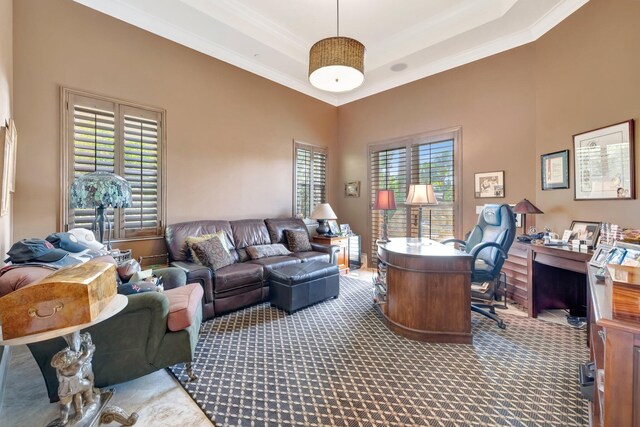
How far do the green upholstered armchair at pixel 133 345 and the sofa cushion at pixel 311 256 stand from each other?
7.21 ft

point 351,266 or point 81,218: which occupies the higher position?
point 81,218

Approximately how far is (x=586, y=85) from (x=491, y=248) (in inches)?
79.4

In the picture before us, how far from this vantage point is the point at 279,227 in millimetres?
4637

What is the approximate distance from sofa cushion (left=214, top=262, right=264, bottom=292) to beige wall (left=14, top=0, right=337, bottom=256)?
108cm

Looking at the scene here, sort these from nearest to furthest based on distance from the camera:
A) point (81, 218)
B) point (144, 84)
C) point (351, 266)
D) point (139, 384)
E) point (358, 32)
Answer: point (139, 384) < point (81, 218) < point (144, 84) < point (358, 32) < point (351, 266)

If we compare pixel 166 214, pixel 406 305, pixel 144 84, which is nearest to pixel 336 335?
pixel 406 305

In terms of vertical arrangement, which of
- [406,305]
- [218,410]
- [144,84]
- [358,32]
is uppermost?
[358,32]

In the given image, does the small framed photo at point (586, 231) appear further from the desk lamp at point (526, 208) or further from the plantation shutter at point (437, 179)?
the plantation shutter at point (437, 179)

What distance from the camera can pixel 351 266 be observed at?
5.55m

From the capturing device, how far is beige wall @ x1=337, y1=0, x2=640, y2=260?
8.73ft

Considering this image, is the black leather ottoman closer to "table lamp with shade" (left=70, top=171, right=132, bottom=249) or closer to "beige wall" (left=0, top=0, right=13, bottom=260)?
"table lamp with shade" (left=70, top=171, right=132, bottom=249)

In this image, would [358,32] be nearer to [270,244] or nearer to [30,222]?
[270,244]

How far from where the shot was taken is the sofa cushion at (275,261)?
11.8 ft

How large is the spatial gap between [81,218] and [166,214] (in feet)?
2.83
